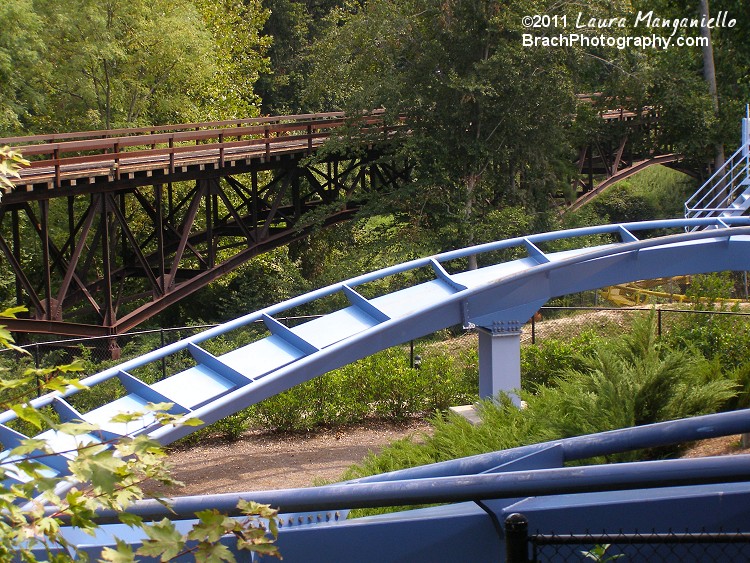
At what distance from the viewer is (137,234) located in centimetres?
2888

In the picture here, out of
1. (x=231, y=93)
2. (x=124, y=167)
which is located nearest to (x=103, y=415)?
(x=124, y=167)

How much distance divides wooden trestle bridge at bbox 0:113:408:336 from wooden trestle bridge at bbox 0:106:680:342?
0.04m

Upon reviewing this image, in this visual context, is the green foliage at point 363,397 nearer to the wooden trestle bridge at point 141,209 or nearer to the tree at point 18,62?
the wooden trestle bridge at point 141,209

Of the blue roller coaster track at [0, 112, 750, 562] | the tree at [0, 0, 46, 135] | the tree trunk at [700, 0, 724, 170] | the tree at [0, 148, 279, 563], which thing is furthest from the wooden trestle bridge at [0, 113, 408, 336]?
the tree at [0, 148, 279, 563]

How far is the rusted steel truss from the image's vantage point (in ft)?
67.5

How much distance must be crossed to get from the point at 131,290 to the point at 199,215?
3.96 metres

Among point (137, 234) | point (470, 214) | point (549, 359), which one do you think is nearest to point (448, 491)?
point (549, 359)

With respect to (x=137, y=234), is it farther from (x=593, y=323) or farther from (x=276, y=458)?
(x=276, y=458)

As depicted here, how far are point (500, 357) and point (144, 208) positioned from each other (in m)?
17.7

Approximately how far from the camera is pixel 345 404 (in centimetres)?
1499

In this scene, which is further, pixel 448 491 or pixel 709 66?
pixel 709 66

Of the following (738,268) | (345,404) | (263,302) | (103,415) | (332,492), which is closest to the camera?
(332,492)

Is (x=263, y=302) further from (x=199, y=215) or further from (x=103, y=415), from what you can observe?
(x=103, y=415)

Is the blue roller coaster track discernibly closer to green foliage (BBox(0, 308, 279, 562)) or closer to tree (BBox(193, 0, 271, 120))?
green foliage (BBox(0, 308, 279, 562))
